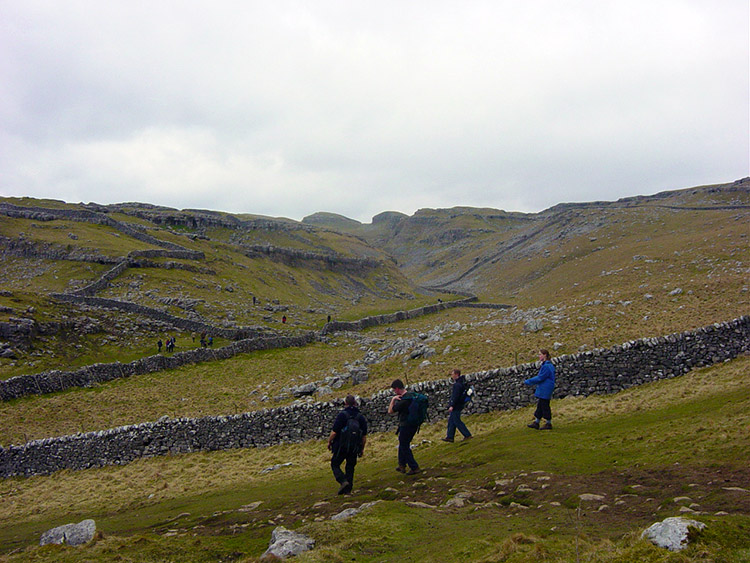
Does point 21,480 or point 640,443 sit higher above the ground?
point 640,443

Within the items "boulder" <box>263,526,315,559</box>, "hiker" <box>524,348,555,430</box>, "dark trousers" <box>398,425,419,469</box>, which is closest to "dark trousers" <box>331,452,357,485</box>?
"dark trousers" <box>398,425,419,469</box>

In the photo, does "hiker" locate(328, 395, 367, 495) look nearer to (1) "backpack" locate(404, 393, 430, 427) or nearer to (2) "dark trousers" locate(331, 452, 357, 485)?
(2) "dark trousers" locate(331, 452, 357, 485)

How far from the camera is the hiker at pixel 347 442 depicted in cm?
1211

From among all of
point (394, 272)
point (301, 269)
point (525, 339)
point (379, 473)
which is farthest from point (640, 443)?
point (394, 272)

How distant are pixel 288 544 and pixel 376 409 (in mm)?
12682

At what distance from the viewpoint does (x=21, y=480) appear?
23609 mm

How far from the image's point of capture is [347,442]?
477 inches

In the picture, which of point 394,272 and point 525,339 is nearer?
point 525,339

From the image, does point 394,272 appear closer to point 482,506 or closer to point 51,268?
point 51,268

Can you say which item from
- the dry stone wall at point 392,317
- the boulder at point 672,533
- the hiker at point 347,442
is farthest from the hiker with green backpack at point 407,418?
the dry stone wall at point 392,317

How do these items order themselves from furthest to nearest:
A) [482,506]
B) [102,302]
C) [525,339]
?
[102,302]
[525,339]
[482,506]

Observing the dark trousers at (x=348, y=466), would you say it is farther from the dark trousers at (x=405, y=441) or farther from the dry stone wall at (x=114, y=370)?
the dry stone wall at (x=114, y=370)

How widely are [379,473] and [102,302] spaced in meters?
46.2

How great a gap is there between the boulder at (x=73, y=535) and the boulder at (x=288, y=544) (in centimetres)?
507
